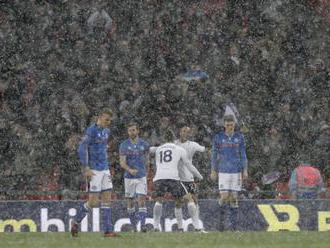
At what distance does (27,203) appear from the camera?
19172mm

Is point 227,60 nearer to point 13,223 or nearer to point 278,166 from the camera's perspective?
point 278,166

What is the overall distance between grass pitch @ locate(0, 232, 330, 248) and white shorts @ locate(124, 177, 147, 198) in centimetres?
273

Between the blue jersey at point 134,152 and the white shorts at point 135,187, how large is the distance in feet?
0.29

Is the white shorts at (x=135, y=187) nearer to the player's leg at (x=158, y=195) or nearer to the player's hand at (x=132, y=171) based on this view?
the player's hand at (x=132, y=171)

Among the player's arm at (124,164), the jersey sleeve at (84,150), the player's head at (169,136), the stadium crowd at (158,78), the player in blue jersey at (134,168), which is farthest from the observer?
the stadium crowd at (158,78)

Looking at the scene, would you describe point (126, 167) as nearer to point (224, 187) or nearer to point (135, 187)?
point (135, 187)

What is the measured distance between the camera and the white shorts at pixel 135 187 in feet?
59.2

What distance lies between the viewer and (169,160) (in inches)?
682

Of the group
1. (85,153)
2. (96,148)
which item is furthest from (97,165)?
(85,153)

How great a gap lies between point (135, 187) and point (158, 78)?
526 centimetres

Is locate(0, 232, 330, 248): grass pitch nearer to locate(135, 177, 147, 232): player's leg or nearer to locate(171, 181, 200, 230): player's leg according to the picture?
locate(171, 181, 200, 230): player's leg

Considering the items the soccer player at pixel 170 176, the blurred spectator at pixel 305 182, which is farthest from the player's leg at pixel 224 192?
the blurred spectator at pixel 305 182

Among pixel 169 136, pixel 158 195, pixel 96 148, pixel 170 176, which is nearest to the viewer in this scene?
pixel 96 148

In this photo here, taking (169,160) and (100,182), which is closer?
(100,182)
